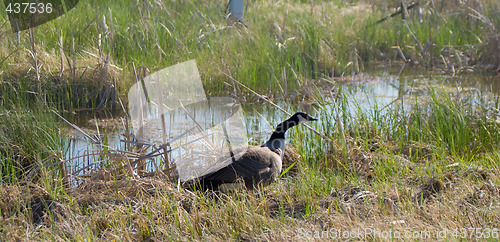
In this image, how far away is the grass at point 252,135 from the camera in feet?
11.4

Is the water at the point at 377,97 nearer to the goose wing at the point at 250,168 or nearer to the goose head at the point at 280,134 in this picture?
the goose head at the point at 280,134

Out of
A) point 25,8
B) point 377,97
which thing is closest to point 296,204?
point 377,97

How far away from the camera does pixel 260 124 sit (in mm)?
6328

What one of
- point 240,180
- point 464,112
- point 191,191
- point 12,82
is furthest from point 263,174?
point 12,82

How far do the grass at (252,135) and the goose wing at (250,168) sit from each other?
6.5 inches

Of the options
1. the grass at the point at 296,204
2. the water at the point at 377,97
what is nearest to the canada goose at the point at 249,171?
the grass at the point at 296,204

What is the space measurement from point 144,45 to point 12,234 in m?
4.78

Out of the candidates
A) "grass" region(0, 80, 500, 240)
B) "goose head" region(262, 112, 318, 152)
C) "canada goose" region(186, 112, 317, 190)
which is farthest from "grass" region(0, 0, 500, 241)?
"goose head" region(262, 112, 318, 152)

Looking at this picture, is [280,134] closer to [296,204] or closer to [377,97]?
[296,204]

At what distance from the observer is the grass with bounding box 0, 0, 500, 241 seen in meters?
3.48

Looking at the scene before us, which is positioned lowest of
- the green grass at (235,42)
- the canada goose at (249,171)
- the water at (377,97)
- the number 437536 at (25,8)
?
the canada goose at (249,171)

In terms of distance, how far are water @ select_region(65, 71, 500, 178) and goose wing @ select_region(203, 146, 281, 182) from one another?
0.97 metres

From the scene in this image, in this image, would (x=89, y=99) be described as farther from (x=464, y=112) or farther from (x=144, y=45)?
(x=464, y=112)

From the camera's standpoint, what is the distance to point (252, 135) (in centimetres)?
570
